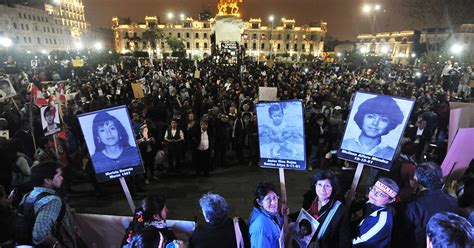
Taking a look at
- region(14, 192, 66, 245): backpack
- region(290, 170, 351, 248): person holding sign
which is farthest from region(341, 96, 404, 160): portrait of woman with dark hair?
region(14, 192, 66, 245): backpack

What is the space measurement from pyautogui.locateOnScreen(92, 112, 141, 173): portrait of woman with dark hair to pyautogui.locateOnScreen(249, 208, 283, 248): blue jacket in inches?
84.2

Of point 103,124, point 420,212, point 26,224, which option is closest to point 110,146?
point 103,124

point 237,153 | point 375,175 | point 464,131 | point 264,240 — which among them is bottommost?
point 237,153

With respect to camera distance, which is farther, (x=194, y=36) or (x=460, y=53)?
(x=194, y=36)

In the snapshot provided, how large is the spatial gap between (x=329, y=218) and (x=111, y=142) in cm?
305

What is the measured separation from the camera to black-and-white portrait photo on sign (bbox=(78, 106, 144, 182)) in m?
4.41

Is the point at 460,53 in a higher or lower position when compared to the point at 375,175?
higher

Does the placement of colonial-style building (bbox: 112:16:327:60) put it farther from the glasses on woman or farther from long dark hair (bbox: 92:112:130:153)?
the glasses on woman

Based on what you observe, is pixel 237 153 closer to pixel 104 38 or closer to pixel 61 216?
pixel 61 216

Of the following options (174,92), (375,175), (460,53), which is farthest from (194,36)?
(375,175)

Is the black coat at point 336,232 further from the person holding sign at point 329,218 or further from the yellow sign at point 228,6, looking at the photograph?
the yellow sign at point 228,6

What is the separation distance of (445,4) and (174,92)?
27.5 meters

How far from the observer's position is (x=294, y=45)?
12369 cm

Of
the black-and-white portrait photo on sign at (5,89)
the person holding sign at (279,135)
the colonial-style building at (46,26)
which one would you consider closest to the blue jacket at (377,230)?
the person holding sign at (279,135)
